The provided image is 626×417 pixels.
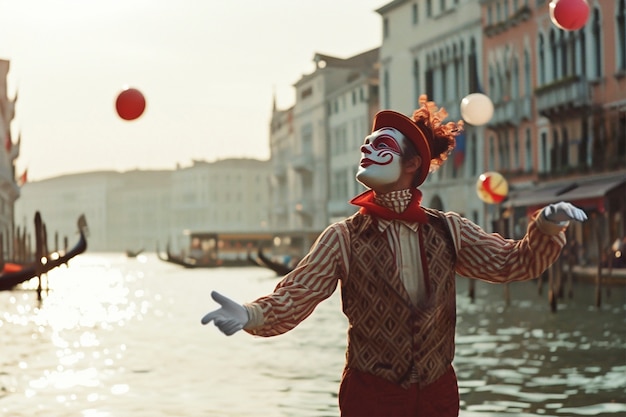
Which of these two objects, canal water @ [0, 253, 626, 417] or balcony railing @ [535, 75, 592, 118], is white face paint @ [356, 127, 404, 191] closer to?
canal water @ [0, 253, 626, 417]

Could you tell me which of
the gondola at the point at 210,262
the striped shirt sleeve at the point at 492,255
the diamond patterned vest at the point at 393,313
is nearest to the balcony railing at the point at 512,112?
the gondola at the point at 210,262

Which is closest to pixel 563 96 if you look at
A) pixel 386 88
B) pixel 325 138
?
pixel 386 88

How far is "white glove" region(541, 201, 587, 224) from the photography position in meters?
3.46

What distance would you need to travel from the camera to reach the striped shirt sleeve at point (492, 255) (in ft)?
12.0

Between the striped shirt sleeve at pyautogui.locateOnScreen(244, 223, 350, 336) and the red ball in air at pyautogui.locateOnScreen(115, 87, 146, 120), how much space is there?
4.92m

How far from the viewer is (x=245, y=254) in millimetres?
65312

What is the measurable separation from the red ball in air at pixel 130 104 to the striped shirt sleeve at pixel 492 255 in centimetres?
489

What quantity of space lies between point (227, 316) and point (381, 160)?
0.66 meters

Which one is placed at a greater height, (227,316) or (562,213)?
(562,213)

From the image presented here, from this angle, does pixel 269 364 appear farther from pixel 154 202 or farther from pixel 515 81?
pixel 154 202

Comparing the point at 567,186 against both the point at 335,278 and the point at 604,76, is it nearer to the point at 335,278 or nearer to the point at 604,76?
the point at 604,76

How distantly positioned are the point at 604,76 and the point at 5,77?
43.9 metres

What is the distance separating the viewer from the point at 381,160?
12.0ft

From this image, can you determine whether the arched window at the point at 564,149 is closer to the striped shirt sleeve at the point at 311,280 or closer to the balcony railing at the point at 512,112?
the balcony railing at the point at 512,112
